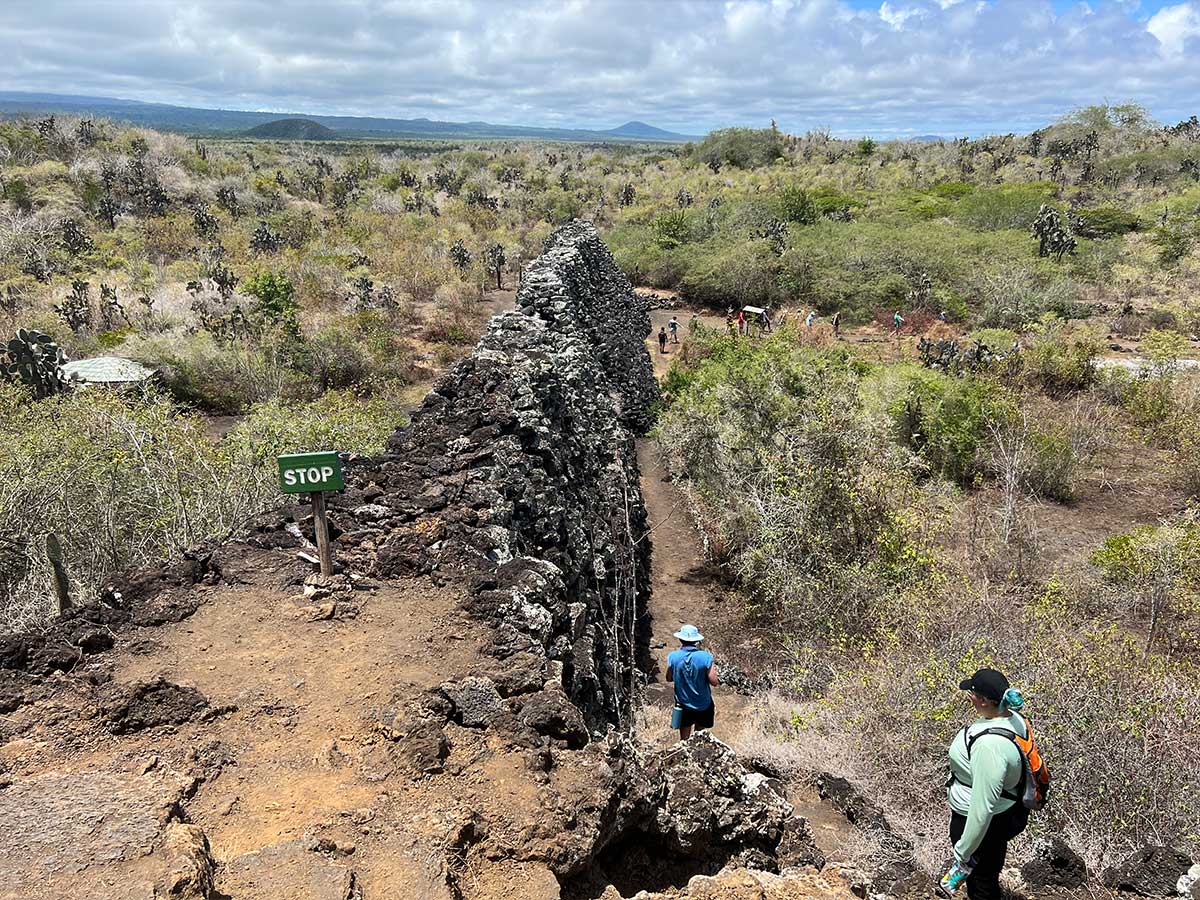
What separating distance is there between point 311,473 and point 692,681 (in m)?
3.75

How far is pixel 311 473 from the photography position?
4.81m

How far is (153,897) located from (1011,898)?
5174 millimetres

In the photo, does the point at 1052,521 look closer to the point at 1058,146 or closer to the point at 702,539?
the point at 702,539

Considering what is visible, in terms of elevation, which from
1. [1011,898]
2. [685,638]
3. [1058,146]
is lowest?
[1011,898]

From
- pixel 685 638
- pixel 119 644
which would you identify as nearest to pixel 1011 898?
pixel 685 638

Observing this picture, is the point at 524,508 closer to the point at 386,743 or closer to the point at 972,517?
the point at 386,743

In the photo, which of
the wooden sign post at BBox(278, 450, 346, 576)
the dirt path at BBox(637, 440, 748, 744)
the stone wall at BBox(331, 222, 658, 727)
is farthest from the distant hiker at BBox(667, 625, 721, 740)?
the wooden sign post at BBox(278, 450, 346, 576)

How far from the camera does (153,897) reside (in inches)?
96.4

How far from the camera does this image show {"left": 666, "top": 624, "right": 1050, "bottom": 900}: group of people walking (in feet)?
13.0

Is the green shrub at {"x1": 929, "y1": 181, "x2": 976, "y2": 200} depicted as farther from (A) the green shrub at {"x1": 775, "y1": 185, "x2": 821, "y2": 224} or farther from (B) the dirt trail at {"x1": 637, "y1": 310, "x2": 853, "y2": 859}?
(B) the dirt trail at {"x1": 637, "y1": 310, "x2": 853, "y2": 859}

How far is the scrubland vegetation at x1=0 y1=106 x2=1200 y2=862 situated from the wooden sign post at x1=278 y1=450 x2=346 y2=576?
438cm

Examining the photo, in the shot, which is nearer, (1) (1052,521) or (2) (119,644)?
(2) (119,644)

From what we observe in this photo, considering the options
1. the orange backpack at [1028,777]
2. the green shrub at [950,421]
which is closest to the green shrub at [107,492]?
the orange backpack at [1028,777]

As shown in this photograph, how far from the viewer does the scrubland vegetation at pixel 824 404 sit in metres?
6.81
